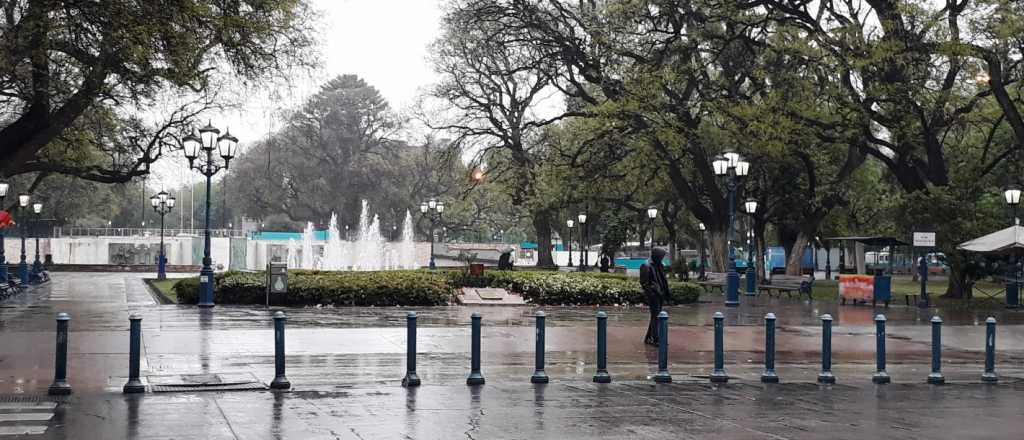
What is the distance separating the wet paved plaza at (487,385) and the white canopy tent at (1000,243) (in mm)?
6718

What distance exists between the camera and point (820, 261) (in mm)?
96188

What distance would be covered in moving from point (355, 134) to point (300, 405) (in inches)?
3560

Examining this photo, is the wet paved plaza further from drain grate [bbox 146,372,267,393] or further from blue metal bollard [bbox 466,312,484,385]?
drain grate [bbox 146,372,267,393]

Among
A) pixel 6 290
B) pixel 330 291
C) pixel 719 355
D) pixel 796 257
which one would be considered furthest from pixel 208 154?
pixel 796 257

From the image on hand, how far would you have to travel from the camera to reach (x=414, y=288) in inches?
1143

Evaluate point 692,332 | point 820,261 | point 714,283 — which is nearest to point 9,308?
point 692,332

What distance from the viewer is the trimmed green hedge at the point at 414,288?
A: 1115 inches

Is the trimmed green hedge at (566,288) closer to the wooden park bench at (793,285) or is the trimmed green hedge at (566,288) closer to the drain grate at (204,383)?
the wooden park bench at (793,285)

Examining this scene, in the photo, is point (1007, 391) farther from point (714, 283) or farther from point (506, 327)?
point (714, 283)

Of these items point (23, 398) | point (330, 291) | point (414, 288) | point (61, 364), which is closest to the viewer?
point (23, 398)

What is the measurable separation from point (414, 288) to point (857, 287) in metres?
14.4

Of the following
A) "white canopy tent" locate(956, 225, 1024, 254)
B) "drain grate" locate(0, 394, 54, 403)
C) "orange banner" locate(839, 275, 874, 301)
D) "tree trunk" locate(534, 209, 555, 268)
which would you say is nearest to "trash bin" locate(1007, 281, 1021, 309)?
"white canopy tent" locate(956, 225, 1024, 254)

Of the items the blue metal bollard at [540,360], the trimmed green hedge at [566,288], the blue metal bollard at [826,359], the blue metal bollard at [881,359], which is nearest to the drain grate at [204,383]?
the blue metal bollard at [540,360]

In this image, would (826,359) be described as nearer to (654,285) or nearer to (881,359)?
(881,359)
